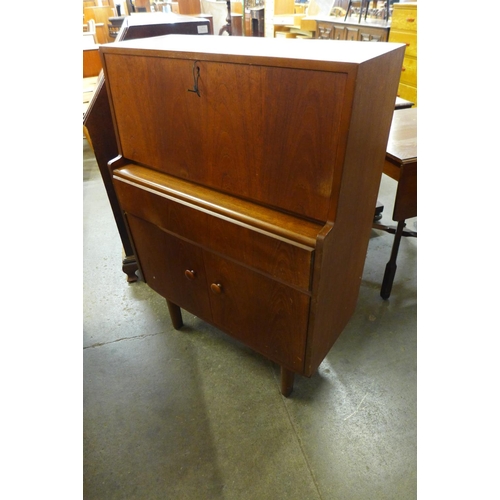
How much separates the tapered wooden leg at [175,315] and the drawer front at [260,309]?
15.5 inches

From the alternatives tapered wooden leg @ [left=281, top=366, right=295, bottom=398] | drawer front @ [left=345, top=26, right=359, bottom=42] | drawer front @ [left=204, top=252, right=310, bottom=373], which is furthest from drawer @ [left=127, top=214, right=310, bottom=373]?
drawer front @ [left=345, top=26, right=359, bottom=42]

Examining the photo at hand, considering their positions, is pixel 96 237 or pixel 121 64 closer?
pixel 121 64

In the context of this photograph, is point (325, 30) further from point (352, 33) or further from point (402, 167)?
point (402, 167)

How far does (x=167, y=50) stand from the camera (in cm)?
92

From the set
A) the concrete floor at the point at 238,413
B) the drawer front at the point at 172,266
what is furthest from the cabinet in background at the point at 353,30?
the drawer front at the point at 172,266

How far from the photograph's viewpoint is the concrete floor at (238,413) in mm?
1198

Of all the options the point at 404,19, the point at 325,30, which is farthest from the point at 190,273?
the point at 325,30

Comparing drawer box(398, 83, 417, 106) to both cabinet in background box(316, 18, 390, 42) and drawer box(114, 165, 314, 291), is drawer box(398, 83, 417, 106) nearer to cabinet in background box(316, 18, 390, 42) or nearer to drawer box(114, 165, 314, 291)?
cabinet in background box(316, 18, 390, 42)

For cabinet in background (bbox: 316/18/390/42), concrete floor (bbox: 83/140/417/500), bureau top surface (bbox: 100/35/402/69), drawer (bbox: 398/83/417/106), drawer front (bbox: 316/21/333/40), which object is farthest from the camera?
drawer front (bbox: 316/21/333/40)

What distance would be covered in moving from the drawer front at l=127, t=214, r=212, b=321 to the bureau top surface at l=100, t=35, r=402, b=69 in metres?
0.57

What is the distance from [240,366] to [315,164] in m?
1.03

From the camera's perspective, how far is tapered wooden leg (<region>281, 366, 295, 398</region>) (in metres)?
1.36
